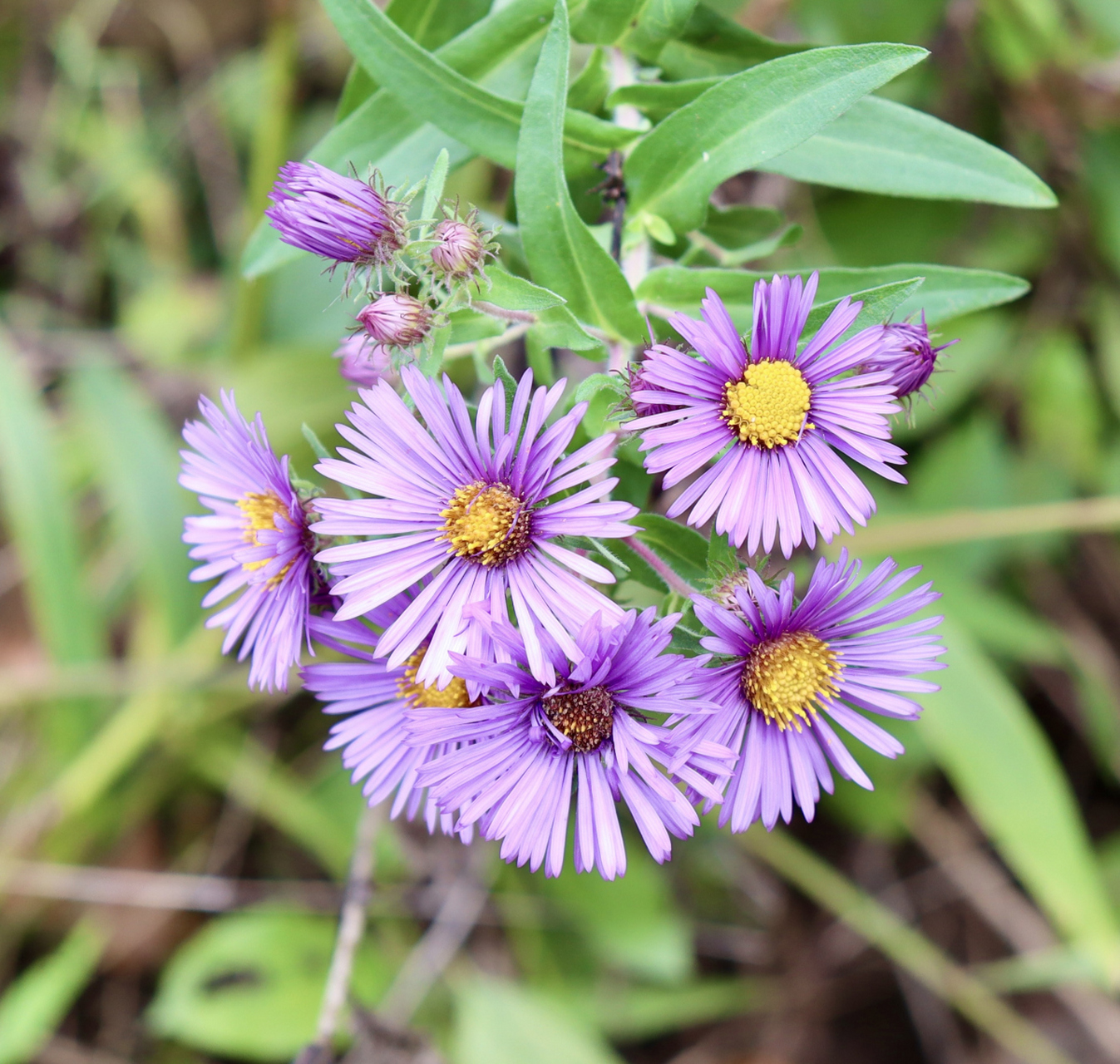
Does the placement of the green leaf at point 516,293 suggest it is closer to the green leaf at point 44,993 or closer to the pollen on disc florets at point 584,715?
the pollen on disc florets at point 584,715

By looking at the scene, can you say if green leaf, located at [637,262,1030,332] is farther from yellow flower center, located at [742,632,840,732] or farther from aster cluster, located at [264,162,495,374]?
yellow flower center, located at [742,632,840,732]

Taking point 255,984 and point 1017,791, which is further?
point 255,984

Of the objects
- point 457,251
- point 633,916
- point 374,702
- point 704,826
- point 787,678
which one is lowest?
point 633,916

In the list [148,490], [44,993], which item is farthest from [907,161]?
[44,993]

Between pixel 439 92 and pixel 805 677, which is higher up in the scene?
pixel 439 92

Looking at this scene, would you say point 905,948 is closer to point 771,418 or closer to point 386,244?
point 771,418

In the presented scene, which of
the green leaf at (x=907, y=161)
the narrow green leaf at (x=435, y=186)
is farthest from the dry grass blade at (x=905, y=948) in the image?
the narrow green leaf at (x=435, y=186)
